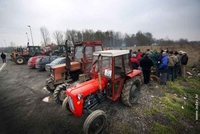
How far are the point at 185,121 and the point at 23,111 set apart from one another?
227 inches

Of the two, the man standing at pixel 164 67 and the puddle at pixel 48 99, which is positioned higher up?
the man standing at pixel 164 67

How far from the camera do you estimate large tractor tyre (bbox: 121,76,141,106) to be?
3646mm

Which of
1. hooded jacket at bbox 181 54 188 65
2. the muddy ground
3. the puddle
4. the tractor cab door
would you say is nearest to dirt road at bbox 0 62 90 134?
the muddy ground

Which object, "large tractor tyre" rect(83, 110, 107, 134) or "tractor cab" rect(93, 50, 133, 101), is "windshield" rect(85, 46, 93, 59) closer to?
"tractor cab" rect(93, 50, 133, 101)

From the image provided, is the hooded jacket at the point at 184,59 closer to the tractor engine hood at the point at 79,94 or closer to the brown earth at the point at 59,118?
Result: the brown earth at the point at 59,118

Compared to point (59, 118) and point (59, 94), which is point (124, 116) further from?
point (59, 94)

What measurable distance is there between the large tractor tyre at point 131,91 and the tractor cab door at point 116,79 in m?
0.18

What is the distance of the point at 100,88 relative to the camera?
10.4ft

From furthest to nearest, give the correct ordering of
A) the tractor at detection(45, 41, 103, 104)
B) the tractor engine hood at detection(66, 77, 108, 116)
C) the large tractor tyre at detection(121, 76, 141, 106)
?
1. the tractor at detection(45, 41, 103, 104)
2. the large tractor tyre at detection(121, 76, 141, 106)
3. the tractor engine hood at detection(66, 77, 108, 116)

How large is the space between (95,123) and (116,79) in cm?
139

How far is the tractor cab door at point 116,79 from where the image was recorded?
336 cm

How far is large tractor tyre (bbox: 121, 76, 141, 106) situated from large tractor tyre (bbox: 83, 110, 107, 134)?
3.57 ft

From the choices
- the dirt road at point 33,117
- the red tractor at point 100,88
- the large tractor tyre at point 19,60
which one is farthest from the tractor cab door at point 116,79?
the large tractor tyre at point 19,60

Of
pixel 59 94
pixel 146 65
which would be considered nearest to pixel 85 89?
pixel 59 94
